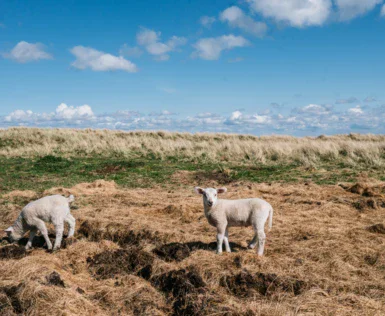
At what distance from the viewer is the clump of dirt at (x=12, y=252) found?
693 centimetres

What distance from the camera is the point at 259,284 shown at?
5.57 metres

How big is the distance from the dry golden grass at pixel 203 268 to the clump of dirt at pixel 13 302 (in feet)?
0.05

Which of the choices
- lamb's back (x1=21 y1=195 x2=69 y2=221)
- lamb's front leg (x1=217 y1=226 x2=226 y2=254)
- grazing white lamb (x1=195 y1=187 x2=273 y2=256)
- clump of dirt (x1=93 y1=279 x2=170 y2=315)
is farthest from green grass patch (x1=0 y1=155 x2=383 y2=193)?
clump of dirt (x1=93 y1=279 x2=170 y2=315)

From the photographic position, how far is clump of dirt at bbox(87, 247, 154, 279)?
631 centimetres

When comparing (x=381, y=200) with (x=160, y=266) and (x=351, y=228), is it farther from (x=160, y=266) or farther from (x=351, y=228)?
(x=160, y=266)

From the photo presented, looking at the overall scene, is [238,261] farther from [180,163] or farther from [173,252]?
[180,163]

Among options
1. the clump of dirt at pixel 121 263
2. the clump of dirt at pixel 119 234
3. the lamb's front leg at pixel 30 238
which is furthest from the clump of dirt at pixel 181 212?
the lamb's front leg at pixel 30 238

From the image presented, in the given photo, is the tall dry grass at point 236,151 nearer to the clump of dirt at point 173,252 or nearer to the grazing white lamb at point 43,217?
the clump of dirt at point 173,252

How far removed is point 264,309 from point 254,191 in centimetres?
846

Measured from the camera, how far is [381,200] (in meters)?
10.9

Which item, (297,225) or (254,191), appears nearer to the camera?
(297,225)

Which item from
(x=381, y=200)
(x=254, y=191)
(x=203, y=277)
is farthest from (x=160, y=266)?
(x=381, y=200)

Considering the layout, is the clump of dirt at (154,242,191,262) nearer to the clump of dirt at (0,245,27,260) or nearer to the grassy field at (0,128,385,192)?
the clump of dirt at (0,245,27,260)

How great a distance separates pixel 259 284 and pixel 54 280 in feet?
11.1
